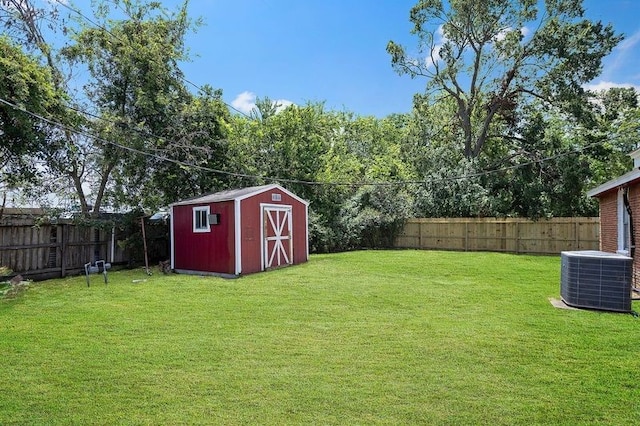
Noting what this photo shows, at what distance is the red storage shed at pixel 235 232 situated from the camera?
998cm

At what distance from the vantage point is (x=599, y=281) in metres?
5.61

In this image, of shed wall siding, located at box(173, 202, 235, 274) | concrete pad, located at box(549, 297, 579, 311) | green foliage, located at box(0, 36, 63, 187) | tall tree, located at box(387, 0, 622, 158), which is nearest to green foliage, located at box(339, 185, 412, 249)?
tall tree, located at box(387, 0, 622, 158)

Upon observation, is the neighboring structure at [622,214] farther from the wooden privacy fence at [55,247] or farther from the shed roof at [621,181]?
the wooden privacy fence at [55,247]

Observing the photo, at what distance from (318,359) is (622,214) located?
7.93 m

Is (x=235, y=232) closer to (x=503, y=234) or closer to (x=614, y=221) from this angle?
(x=614, y=221)

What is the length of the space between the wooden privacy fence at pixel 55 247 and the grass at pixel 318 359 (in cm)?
304

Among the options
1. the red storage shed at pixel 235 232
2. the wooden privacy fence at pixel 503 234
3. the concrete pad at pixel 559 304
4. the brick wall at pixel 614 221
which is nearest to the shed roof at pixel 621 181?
the brick wall at pixel 614 221

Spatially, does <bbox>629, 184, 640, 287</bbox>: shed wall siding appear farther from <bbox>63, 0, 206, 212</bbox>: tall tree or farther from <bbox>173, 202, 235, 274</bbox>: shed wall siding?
<bbox>63, 0, 206, 212</bbox>: tall tree

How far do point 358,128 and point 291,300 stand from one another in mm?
25993

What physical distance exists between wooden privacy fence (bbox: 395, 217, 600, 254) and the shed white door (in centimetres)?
695

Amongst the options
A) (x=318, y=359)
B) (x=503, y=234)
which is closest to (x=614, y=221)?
(x=503, y=234)

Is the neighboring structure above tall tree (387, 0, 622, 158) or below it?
below

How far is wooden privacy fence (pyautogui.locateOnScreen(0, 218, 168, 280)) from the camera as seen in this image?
9.06 metres

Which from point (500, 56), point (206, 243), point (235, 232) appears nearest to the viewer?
point (235, 232)
